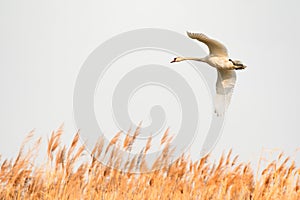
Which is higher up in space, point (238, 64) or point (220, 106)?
point (238, 64)

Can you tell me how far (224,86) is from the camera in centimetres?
819

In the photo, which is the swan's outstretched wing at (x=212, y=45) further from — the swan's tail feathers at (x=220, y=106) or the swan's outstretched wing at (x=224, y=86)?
the swan's tail feathers at (x=220, y=106)

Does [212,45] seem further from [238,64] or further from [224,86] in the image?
[224,86]

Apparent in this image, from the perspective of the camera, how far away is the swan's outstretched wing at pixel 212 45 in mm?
6867

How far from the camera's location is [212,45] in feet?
24.7

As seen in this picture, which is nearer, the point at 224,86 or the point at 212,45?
the point at 212,45

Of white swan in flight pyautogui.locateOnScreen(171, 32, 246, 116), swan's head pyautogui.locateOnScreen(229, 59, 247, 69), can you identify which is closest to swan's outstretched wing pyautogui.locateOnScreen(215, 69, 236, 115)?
white swan in flight pyautogui.locateOnScreen(171, 32, 246, 116)

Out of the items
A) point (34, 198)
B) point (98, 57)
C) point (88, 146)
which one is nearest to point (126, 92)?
point (98, 57)

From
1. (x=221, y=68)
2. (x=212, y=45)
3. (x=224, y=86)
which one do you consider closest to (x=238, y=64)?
(x=221, y=68)

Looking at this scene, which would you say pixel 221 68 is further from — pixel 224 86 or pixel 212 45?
pixel 212 45

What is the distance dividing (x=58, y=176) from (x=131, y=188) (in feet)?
2.56

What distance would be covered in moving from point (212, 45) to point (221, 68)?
0.51 metres

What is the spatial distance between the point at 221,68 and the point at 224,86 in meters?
0.36

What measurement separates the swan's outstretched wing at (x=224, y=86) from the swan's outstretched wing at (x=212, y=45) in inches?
19.6
